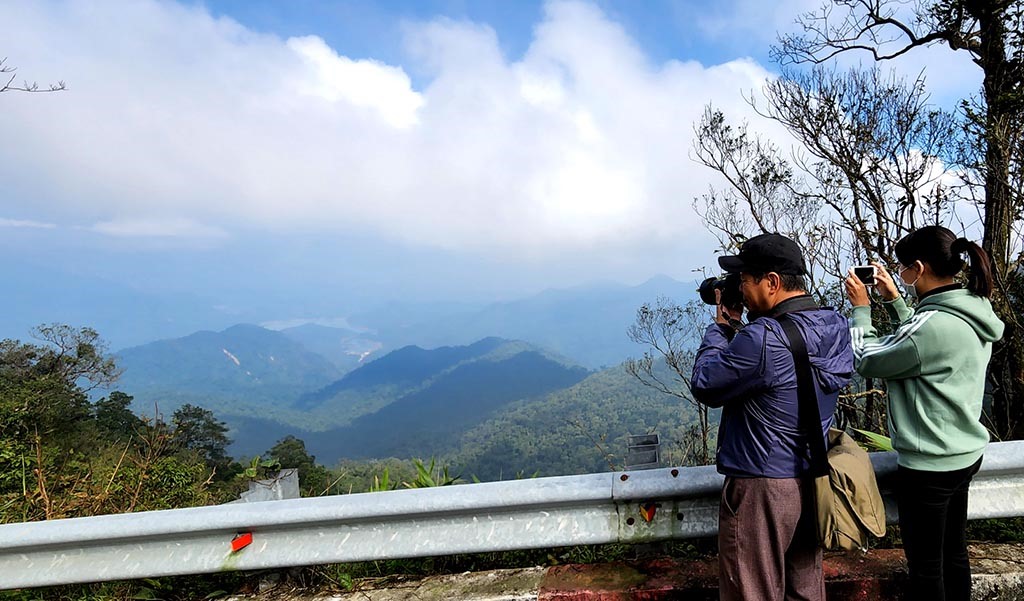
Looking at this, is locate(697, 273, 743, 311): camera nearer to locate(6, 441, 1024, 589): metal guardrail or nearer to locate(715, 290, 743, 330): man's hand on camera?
locate(715, 290, 743, 330): man's hand on camera

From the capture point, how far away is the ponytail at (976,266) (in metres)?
1.94

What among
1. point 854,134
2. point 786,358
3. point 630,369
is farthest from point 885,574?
point 630,369

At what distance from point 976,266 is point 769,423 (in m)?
0.92

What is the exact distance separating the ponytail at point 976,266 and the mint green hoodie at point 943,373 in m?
0.03

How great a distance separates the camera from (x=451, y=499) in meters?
2.15

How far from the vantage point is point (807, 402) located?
6.04 feet

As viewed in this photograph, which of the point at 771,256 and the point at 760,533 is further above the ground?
the point at 771,256

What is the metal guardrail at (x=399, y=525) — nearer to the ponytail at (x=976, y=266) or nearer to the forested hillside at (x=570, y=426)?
the ponytail at (x=976, y=266)

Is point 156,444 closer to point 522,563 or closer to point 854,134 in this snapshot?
point 522,563

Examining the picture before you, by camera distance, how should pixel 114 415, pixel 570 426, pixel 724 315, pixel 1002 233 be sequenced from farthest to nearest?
pixel 570 426 → pixel 114 415 → pixel 1002 233 → pixel 724 315

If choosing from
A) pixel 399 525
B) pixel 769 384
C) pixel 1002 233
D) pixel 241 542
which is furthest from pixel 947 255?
pixel 1002 233

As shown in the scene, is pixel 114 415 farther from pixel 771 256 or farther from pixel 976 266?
pixel 976 266

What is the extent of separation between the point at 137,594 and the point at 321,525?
1.01 meters

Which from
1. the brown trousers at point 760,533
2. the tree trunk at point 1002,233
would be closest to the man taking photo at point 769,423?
the brown trousers at point 760,533
